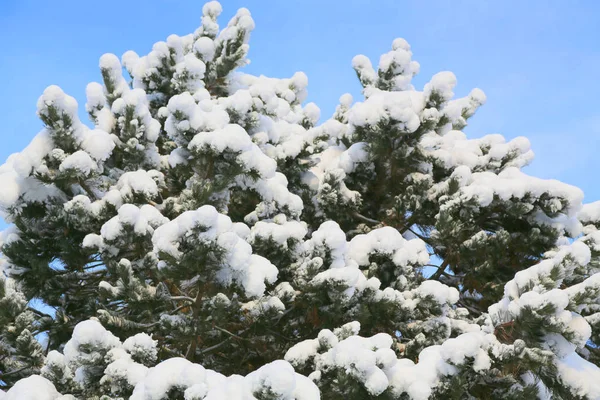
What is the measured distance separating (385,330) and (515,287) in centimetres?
171

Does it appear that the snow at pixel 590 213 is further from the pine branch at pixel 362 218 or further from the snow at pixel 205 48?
the snow at pixel 205 48

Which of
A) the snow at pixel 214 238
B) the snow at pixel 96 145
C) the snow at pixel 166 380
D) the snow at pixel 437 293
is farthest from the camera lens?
the snow at pixel 96 145

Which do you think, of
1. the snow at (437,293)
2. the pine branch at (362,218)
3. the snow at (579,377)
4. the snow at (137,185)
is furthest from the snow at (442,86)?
the snow at (579,377)

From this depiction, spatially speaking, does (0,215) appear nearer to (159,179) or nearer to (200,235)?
(159,179)

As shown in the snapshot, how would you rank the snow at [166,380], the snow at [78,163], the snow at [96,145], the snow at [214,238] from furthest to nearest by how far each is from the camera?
the snow at [96,145], the snow at [78,163], the snow at [214,238], the snow at [166,380]

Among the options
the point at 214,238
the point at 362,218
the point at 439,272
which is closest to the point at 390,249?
the point at 362,218

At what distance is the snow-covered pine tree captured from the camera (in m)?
4.67

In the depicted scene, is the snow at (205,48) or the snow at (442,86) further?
the snow at (205,48)

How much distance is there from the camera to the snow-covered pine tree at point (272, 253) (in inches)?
184

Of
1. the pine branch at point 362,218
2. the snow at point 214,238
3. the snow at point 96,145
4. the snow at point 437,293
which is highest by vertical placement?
the pine branch at point 362,218

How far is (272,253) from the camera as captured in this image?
6.34m

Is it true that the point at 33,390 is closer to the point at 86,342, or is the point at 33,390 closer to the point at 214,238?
the point at 86,342

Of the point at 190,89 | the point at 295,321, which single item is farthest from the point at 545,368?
the point at 190,89

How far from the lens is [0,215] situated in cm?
667
